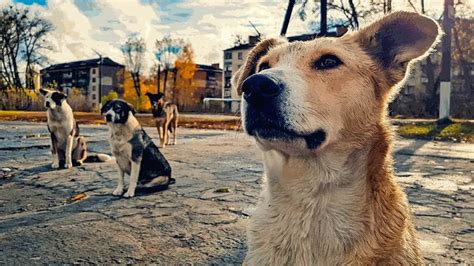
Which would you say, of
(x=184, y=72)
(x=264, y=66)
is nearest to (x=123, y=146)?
(x=264, y=66)

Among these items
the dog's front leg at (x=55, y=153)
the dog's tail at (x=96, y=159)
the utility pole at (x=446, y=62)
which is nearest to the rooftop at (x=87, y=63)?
the utility pole at (x=446, y=62)

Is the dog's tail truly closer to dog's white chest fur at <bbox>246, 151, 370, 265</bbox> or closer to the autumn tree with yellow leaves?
dog's white chest fur at <bbox>246, 151, 370, 265</bbox>

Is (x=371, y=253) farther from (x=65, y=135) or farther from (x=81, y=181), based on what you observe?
(x=65, y=135)

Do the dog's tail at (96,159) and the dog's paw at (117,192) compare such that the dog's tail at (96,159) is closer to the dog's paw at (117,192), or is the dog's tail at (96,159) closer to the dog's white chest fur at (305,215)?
the dog's paw at (117,192)

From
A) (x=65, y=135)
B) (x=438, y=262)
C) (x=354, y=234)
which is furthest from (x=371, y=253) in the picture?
(x=65, y=135)

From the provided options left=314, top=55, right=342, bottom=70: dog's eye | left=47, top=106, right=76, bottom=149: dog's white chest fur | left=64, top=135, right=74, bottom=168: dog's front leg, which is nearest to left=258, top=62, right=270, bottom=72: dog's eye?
left=314, top=55, right=342, bottom=70: dog's eye

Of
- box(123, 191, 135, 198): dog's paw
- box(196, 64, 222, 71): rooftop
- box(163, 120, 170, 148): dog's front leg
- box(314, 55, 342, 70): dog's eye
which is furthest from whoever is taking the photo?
box(196, 64, 222, 71): rooftop

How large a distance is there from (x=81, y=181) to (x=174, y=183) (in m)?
1.35

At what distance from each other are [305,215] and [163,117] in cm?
934

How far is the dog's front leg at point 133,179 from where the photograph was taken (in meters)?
5.06

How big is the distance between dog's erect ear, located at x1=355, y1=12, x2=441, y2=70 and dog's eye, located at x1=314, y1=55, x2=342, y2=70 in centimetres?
29

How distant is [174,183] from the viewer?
5820 mm

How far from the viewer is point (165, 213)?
4227mm

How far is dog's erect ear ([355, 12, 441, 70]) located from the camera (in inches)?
92.8
